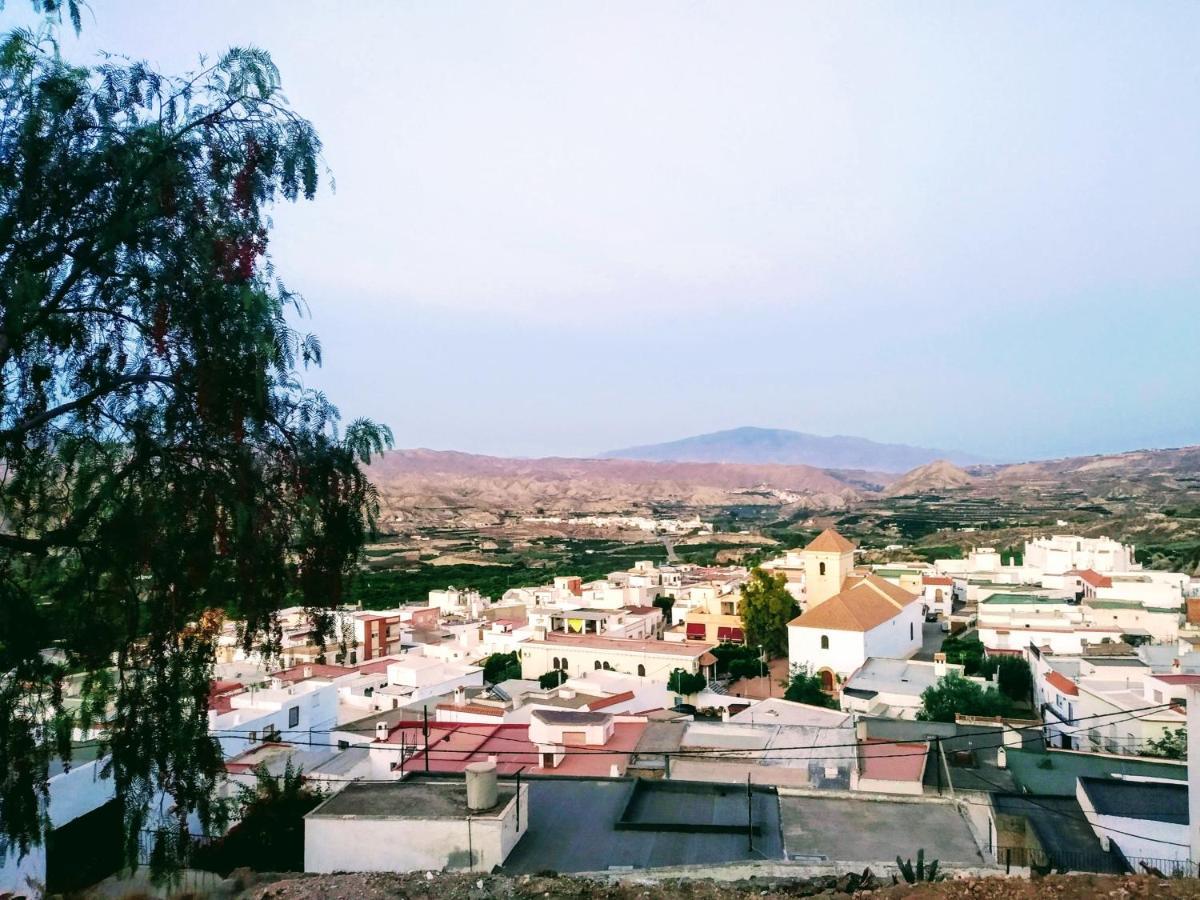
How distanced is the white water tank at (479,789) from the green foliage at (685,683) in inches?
660

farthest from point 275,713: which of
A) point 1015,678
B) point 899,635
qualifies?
point 899,635

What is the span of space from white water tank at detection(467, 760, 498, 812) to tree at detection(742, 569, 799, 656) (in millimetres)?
22808

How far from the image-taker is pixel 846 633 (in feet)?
84.1

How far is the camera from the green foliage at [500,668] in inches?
1083

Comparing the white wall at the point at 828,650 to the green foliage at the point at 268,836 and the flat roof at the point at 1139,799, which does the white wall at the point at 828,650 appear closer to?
the flat roof at the point at 1139,799

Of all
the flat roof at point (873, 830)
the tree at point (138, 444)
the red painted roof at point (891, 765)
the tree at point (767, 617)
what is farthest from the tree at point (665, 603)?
the tree at point (138, 444)

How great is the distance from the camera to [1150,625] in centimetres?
2620

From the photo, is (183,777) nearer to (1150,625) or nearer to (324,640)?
(324,640)

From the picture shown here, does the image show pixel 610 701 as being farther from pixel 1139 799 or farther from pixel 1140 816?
pixel 1140 816

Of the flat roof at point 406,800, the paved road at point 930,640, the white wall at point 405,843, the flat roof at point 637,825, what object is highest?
the flat roof at point 406,800

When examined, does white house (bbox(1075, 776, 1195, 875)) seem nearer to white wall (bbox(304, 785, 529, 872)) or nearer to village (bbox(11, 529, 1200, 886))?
village (bbox(11, 529, 1200, 886))

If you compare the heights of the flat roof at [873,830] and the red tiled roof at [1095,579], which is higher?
the flat roof at [873,830]

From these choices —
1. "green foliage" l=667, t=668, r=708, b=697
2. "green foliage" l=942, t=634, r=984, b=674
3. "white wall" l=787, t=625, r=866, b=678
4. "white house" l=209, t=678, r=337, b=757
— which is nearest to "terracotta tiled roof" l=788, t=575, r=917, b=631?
"white wall" l=787, t=625, r=866, b=678

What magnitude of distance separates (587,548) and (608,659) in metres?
63.8
